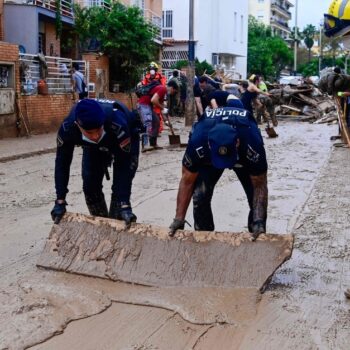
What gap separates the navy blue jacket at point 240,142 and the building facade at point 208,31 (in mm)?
34190

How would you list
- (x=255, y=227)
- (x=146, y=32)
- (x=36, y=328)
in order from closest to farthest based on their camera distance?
(x=36, y=328), (x=255, y=227), (x=146, y=32)

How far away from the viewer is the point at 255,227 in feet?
16.0

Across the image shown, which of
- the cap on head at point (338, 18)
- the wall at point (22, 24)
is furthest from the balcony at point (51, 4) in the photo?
the cap on head at point (338, 18)

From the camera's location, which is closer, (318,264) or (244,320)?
(244,320)

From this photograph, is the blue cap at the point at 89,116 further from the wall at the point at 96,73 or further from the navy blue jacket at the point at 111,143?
the wall at the point at 96,73

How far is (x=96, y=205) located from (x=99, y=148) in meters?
0.73

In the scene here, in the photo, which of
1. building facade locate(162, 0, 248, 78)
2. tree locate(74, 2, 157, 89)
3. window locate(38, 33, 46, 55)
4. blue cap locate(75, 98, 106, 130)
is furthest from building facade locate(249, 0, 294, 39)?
blue cap locate(75, 98, 106, 130)

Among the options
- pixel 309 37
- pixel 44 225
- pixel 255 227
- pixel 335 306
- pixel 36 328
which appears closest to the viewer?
pixel 36 328

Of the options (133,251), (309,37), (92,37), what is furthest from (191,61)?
(309,37)

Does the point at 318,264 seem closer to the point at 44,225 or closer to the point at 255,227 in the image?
the point at 255,227

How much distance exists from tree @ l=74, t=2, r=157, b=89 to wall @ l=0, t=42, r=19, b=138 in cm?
588

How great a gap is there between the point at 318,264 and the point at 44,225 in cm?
277

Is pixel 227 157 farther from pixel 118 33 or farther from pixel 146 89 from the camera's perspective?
pixel 118 33

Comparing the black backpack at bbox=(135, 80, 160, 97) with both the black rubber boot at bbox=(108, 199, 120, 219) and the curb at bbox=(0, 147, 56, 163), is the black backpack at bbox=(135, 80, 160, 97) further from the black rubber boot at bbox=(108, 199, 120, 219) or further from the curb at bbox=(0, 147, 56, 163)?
the black rubber boot at bbox=(108, 199, 120, 219)
